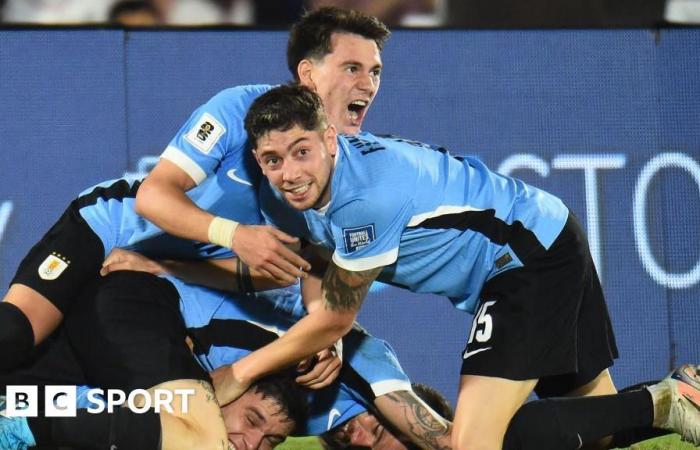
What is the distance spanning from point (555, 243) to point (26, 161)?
10.5 ft

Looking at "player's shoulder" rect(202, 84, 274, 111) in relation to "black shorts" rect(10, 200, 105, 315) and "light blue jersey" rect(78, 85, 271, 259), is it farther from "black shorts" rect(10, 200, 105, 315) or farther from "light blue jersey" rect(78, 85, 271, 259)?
"black shorts" rect(10, 200, 105, 315)

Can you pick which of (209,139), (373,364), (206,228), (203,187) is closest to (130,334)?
(206,228)

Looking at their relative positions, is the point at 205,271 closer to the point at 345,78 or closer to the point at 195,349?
the point at 195,349

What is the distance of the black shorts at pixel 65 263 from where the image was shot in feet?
18.6

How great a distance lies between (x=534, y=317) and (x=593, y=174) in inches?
98.3

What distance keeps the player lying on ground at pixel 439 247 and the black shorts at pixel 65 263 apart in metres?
0.83

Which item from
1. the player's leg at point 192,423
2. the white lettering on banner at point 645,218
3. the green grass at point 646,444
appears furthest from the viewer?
the white lettering on banner at point 645,218

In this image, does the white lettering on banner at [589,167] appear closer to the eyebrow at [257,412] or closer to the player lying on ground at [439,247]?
the player lying on ground at [439,247]

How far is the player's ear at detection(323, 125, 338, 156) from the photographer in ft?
16.5

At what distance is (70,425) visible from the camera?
517cm

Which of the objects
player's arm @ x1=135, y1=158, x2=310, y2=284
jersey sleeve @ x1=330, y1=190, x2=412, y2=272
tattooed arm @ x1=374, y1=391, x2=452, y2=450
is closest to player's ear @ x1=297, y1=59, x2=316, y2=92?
player's arm @ x1=135, y1=158, x2=310, y2=284

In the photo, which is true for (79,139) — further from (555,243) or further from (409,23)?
(555,243)

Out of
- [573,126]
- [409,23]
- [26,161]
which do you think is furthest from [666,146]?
[26,161]

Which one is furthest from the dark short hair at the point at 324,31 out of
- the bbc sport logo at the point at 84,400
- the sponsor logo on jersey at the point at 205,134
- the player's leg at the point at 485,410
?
the player's leg at the point at 485,410
